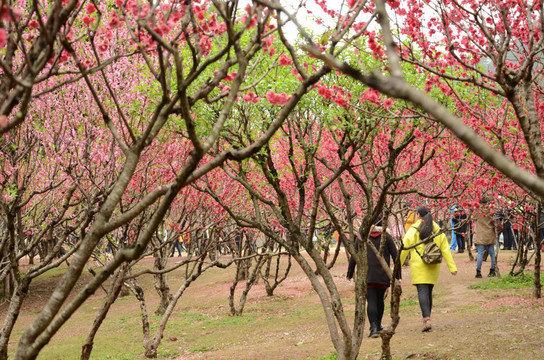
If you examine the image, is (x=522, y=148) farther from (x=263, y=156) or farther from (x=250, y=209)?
(x=250, y=209)

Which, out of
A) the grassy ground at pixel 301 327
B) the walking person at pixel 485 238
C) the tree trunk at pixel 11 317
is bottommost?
the grassy ground at pixel 301 327

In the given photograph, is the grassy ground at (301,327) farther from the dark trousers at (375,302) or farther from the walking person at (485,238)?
the walking person at (485,238)

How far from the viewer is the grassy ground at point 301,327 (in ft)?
28.1

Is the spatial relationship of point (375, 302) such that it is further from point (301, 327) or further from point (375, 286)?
point (301, 327)

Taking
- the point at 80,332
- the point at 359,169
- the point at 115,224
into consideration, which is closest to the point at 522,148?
the point at 115,224

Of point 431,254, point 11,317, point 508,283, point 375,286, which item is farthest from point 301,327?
point 11,317

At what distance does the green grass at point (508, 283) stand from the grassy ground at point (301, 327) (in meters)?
0.12

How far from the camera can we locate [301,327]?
12.7 metres

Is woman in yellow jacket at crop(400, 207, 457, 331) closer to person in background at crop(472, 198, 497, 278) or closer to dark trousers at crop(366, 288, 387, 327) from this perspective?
dark trousers at crop(366, 288, 387, 327)

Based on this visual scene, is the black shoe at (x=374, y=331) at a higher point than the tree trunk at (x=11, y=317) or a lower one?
lower

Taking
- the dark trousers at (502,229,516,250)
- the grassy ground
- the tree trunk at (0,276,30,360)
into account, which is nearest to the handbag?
the grassy ground

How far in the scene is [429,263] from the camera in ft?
31.5

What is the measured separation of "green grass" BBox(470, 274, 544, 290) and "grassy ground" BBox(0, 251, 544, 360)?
0.12m

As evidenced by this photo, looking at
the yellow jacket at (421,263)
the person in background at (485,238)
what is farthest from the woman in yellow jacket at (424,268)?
the person in background at (485,238)
